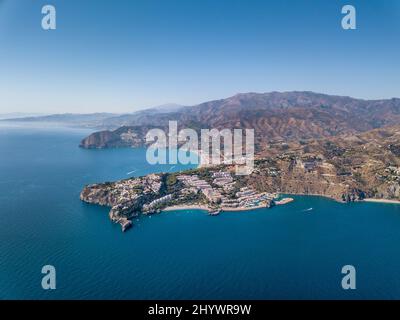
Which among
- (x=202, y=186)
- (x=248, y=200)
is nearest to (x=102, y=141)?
(x=202, y=186)

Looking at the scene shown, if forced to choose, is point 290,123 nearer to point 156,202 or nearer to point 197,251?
point 156,202

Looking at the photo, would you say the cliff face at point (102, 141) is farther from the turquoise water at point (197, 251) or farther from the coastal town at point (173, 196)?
the coastal town at point (173, 196)

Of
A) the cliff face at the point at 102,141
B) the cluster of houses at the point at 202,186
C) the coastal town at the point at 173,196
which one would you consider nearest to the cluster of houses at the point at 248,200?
the coastal town at the point at 173,196

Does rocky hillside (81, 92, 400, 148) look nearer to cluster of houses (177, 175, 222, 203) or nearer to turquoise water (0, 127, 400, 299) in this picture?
cluster of houses (177, 175, 222, 203)

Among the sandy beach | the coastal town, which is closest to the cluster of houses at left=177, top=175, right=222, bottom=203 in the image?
the coastal town

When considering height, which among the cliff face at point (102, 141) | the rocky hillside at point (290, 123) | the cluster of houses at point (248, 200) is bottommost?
the cluster of houses at point (248, 200)

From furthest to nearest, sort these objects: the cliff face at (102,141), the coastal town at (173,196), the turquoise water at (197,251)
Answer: the cliff face at (102,141), the coastal town at (173,196), the turquoise water at (197,251)

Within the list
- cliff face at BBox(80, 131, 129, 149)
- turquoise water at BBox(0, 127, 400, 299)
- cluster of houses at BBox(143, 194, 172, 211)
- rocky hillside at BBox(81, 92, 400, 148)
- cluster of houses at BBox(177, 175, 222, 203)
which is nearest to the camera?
turquoise water at BBox(0, 127, 400, 299)

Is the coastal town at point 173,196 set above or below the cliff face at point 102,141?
below

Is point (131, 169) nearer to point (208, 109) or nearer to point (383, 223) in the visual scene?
point (383, 223)
